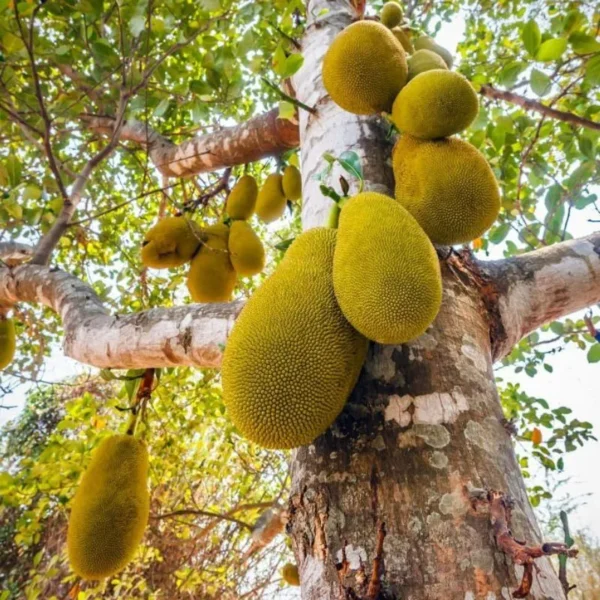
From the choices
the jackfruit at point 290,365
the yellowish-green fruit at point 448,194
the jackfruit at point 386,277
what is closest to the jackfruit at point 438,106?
the yellowish-green fruit at point 448,194

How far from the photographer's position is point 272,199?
1.86 meters

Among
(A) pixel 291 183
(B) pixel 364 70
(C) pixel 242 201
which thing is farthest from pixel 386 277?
(C) pixel 242 201

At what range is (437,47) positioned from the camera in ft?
4.72

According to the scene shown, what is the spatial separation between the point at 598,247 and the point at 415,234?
1.70 ft

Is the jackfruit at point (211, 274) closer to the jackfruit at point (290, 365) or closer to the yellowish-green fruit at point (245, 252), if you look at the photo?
the yellowish-green fruit at point (245, 252)

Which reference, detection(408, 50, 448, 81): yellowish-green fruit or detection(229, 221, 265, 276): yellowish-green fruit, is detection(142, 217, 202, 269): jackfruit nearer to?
detection(229, 221, 265, 276): yellowish-green fruit

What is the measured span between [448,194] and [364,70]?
1.06ft

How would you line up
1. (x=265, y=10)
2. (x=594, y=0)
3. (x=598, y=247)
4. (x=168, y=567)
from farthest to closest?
1. (x=168, y=567)
2. (x=594, y=0)
3. (x=265, y=10)
4. (x=598, y=247)

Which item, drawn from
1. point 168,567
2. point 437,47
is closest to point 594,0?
point 437,47

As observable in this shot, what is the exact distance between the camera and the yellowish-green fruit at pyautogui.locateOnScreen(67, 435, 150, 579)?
1.12m

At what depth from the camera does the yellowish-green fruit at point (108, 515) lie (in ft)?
3.67

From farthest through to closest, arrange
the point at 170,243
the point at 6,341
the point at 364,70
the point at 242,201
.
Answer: the point at 242,201 → the point at 6,341 → the point at 170,243 → the point at 364,70

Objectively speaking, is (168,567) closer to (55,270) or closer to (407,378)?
(55,270)

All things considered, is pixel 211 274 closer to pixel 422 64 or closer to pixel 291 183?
pixel 291 183
